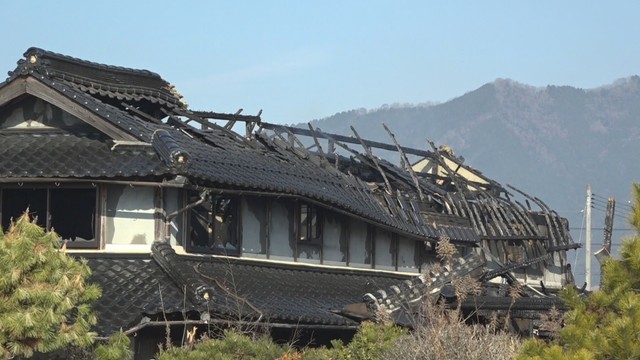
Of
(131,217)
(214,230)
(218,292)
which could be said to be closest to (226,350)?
(218,292)

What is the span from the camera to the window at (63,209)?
2784 centimetres

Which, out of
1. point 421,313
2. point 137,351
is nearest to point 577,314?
point 421,313

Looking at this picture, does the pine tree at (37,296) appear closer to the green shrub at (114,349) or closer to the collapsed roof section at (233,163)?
the green shrub at (114,349)

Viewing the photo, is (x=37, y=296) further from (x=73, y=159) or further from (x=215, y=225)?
(x=215, y=225)

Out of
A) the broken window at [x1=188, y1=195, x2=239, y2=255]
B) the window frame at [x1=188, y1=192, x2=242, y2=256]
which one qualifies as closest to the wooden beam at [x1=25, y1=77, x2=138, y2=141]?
the window frame at [x1=188, y1=192, x2=242, y2=256]

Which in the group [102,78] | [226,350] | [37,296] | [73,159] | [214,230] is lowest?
[226,350]

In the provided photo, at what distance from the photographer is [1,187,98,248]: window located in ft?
91.4

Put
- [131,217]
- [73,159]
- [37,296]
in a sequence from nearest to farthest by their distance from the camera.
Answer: [37,296] → [73,159] → [131,217]

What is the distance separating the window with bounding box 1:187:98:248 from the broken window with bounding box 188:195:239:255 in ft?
7.09

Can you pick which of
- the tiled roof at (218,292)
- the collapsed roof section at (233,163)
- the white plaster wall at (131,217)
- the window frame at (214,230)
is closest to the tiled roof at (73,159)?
the collapsed roof section at (233,163)

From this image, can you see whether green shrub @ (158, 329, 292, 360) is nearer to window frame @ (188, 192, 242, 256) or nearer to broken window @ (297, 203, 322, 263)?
window frame @ (188, 192, 242, 256)

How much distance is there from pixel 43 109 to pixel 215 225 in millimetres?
4486

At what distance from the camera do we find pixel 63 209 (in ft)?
92.1

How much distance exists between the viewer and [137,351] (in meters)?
26.0
